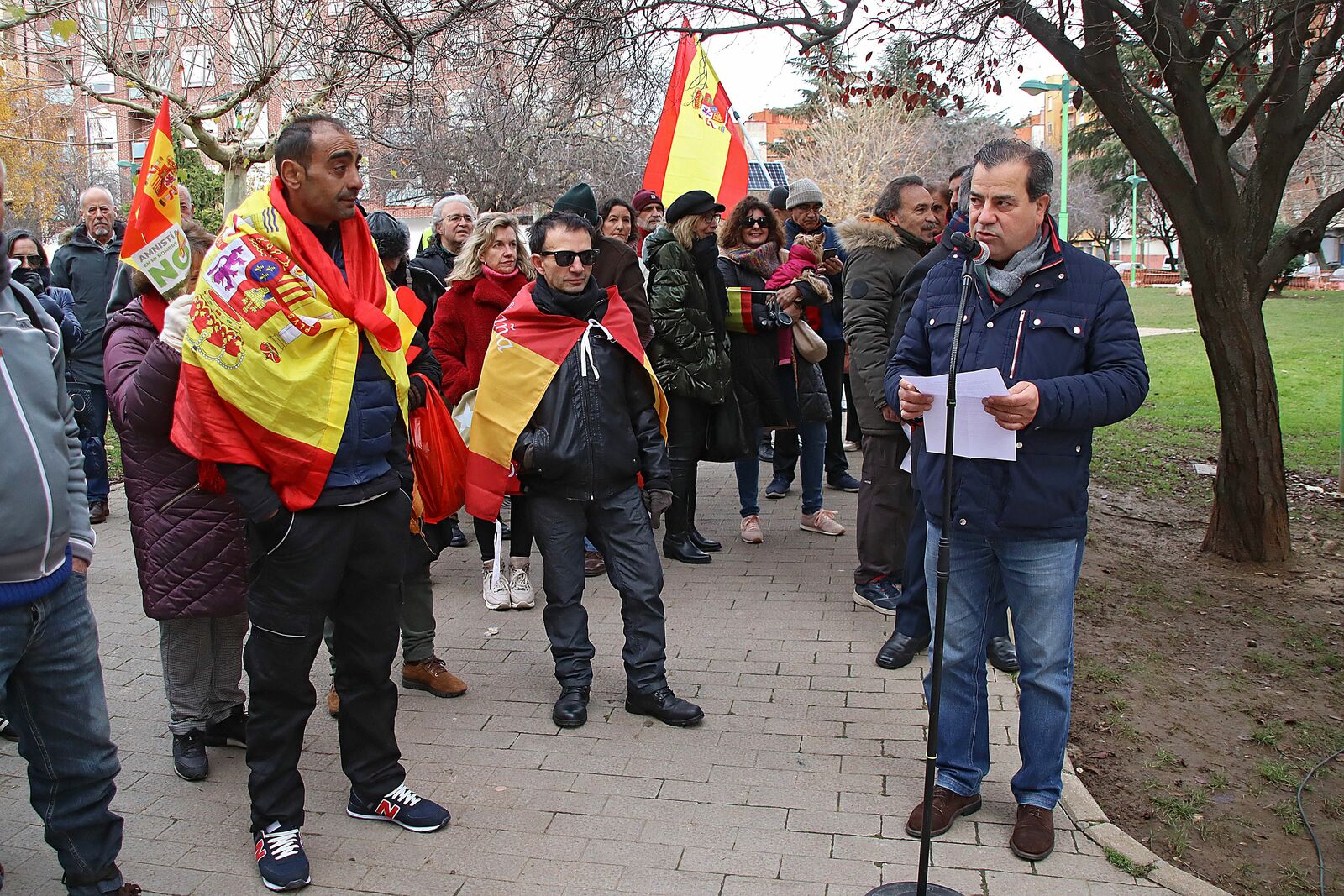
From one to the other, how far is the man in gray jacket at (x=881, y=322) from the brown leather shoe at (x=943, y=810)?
6.89 feet

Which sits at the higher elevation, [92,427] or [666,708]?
[92,427]

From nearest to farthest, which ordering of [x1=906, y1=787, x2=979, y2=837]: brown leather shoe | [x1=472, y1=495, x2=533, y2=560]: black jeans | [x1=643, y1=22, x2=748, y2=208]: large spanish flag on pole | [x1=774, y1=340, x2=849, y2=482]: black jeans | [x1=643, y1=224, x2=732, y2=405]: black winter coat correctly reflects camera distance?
[x1=906, y1=787, x2=979, y2=837]: brown leather shoe, [x1=472, y1=495, x2=533, y2=560]: black jeans, [x1=643, y1=224, x2=732, y2=405]: black winter coat, [x1=774, y1=340, x2=849, y2=482]: black jeans, [x1=643, y1=22, x2=748, y2=208]: large spanish flag on pole

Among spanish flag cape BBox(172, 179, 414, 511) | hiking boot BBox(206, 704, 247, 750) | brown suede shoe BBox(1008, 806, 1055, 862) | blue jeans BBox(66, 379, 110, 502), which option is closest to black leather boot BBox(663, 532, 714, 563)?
hiking boot BBox(206, 704, 247, 750)

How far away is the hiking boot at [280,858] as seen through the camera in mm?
3342

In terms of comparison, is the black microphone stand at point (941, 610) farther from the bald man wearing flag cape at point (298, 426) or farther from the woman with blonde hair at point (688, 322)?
the woman with blonde hair at point (688, 322)

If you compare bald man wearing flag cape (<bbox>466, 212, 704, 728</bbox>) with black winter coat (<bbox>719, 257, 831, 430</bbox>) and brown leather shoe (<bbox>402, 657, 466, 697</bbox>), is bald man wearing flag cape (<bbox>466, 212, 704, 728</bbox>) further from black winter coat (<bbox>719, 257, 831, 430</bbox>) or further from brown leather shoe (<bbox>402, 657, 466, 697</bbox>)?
black winter coat (<bbox>719, 257, 831, 430</bbox>)

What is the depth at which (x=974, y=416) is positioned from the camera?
3348 millimetres

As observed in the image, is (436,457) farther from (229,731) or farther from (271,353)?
(229,731)

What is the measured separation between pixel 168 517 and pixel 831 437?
19.4 feet

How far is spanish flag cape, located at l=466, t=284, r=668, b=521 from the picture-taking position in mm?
4469

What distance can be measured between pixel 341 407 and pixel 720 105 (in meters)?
6.43

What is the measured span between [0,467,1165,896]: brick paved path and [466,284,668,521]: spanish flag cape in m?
1.02

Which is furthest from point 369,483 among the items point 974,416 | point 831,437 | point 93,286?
point 93,286

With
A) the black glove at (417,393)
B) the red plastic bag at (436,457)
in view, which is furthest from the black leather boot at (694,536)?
the black glove at (417,393)
